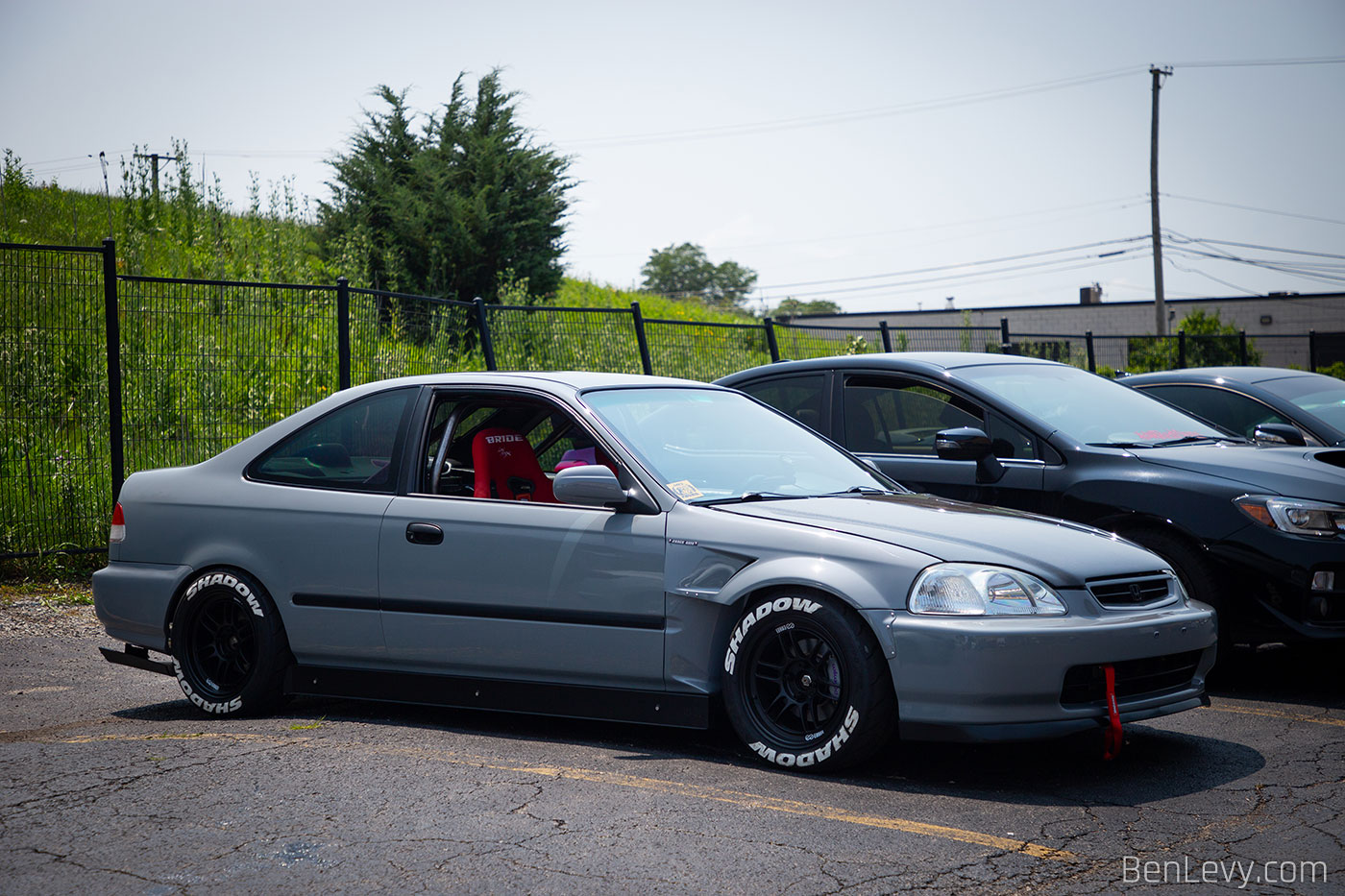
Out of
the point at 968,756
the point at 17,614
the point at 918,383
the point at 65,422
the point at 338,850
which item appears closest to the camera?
the point at 338,850

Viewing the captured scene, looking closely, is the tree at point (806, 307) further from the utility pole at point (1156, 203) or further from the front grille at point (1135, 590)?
the front grille at point (1135, 590)

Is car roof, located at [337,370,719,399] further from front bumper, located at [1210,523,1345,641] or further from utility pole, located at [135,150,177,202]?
utility pole, located at [135,150,177,202]

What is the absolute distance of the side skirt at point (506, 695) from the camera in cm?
484

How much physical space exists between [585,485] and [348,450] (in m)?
1.44

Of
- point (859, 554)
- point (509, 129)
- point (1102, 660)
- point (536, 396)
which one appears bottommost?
point (1102, 660)

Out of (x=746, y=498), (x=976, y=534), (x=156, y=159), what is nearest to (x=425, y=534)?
(x=746, y=498)

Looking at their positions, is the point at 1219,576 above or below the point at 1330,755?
above

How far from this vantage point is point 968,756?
4902 millimetres

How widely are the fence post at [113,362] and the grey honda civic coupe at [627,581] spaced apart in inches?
128

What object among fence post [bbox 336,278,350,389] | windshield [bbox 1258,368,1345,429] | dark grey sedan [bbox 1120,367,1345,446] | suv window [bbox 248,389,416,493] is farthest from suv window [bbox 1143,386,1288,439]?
fence post [bbox 336,278,350,389]

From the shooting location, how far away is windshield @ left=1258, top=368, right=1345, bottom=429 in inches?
363

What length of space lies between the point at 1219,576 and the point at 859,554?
2.53m

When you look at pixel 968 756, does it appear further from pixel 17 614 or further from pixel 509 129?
pixel 509 129

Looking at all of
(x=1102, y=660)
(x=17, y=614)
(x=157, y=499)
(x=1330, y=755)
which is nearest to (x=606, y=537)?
(x=1102, y=660)
